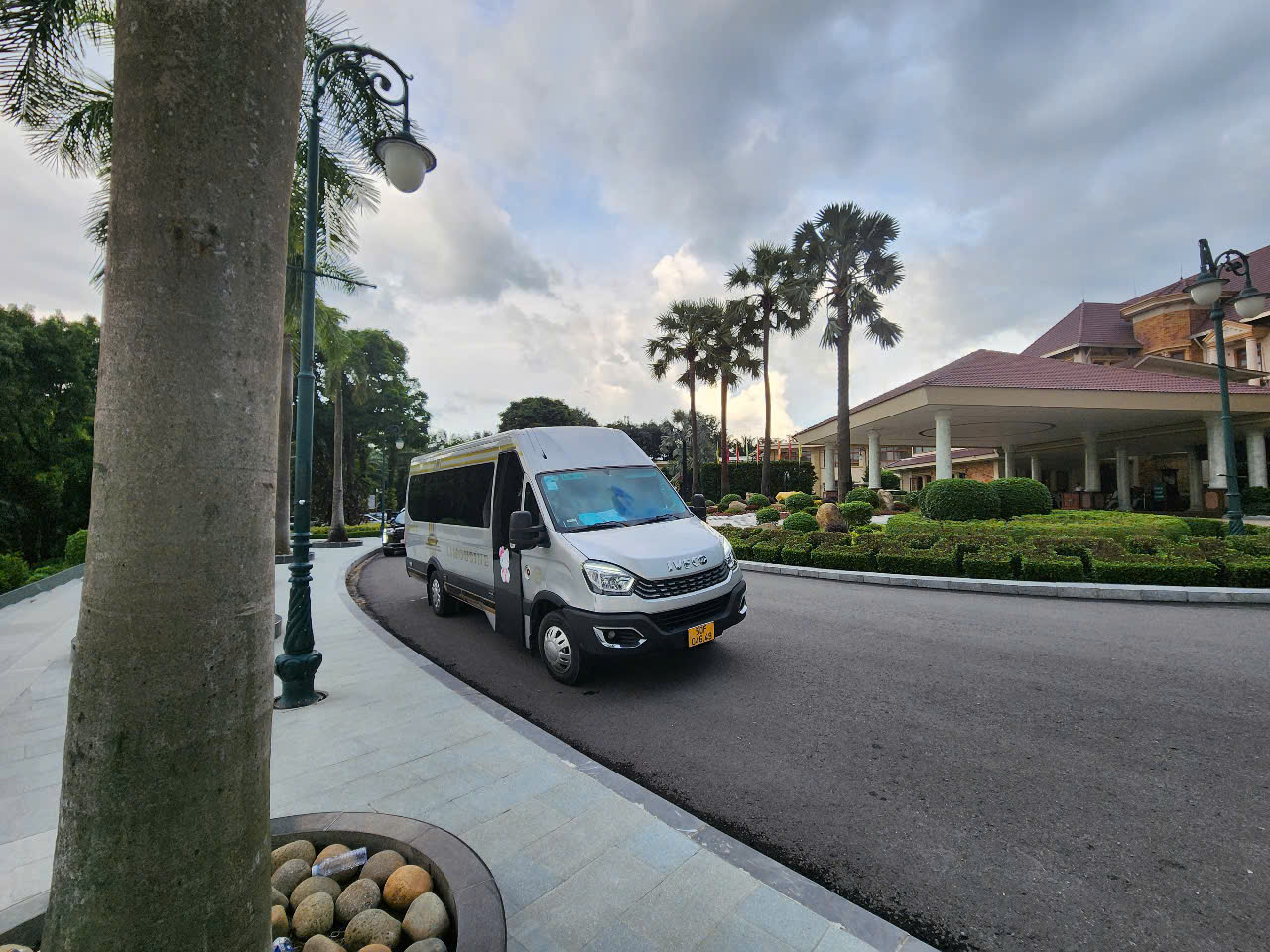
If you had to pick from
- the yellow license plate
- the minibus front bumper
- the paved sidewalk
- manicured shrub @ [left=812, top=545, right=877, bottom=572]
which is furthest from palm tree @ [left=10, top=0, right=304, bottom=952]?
manicured shrub @ [left=812, top=545, right=877, bottom=572]

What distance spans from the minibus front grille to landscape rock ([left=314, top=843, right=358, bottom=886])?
2.79m

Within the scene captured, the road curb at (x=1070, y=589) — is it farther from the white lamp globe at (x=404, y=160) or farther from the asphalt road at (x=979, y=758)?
the white lamp globe at (x=404, y=160)

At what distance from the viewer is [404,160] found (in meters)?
5.42

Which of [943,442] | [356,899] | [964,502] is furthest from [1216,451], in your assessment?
[356,899]

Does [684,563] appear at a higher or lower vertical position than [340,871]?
higher

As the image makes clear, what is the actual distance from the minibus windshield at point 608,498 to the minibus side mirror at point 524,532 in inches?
8.2

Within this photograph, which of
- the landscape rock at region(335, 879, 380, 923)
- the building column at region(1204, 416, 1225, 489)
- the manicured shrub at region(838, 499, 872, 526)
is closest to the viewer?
the landscape rock at region(335, 879, 380, 923)

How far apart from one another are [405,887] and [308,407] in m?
4.25

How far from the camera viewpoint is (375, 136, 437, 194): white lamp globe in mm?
5367

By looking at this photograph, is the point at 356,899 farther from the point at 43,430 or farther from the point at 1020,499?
the point at 43,430

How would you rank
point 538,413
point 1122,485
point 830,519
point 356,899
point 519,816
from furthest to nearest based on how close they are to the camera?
1. point 538,413
2. point 1122,485
3. point 830,519
4. point 519,816
5. point 356,899

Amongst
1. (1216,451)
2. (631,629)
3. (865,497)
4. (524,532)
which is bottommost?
(631,629)

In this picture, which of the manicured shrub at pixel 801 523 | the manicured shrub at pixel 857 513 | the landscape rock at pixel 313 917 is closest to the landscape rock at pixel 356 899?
the landscape rock at pixel 313 917

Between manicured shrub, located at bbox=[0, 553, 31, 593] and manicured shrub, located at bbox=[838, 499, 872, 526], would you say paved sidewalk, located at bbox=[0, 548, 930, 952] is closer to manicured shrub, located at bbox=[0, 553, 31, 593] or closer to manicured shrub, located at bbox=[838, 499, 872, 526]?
manicured shrub, located at bbox=[0, 553, 31, 593]
